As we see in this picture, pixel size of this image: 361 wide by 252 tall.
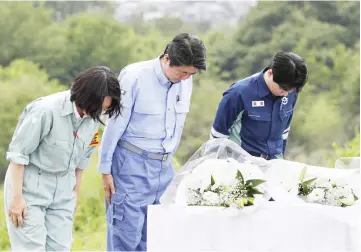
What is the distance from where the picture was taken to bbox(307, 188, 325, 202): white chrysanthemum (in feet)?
10.6

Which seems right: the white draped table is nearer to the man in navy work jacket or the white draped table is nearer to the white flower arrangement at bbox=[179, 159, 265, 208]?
the white flower arrangement at bbox=[179, 159, 265, 208]

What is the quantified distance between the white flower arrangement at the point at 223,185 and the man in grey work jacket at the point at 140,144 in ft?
1.68

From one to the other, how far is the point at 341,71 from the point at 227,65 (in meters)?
2.24

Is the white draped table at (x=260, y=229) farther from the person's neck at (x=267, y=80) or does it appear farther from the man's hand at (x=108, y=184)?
the person's neck at (x=267, y=80)

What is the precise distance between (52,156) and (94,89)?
1.14 feet

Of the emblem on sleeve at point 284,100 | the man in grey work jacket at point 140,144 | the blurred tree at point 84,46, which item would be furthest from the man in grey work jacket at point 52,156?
the blurred tree at point 84,46

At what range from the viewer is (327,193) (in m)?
3.27

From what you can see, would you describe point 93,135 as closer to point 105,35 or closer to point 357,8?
point 105,35

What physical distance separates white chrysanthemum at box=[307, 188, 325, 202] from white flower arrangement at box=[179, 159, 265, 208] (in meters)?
0.20

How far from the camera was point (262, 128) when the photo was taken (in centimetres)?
380

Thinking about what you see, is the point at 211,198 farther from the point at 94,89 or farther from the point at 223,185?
the point at 94,89

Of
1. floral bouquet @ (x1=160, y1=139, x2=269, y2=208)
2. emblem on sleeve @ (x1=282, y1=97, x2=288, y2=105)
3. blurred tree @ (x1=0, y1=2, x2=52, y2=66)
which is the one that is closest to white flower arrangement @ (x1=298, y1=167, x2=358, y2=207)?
floral bouquet @ (x1=160, y1=139, x2=269, y2=208)

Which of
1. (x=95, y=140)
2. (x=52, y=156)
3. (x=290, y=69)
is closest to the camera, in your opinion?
(x=52, y=156)

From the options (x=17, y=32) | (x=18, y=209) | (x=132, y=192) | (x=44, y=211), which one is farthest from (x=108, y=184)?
(x=17, y=32)
